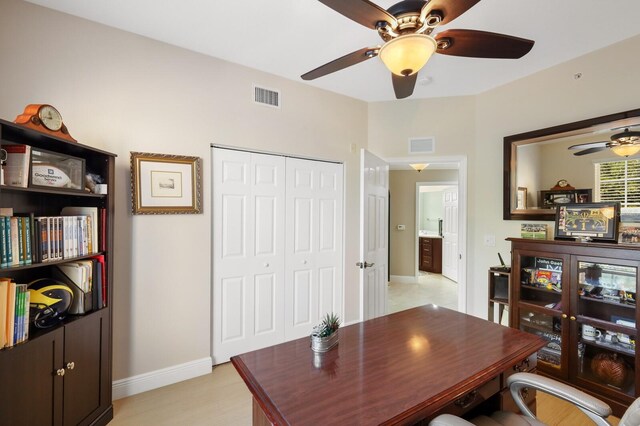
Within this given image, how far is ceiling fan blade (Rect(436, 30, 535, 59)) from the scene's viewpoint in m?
1.38

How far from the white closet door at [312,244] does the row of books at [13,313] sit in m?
1.96

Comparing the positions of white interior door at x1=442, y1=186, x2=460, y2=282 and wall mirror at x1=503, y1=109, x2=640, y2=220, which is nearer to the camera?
wall mirror at x1=503, y1=109, x2=640, y2=220

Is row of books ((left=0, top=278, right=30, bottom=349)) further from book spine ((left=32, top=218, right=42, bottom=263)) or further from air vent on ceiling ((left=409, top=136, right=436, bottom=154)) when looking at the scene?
air vent on ceiling ((left=409, top=136, right=436, bottom=154))

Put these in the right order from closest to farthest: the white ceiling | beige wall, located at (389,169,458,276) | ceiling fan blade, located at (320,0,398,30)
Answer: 1. ceiling fan blade, located at (320,0,398,30)
2. the white ceiling
3. beige wall, located at (389,169,458,276)

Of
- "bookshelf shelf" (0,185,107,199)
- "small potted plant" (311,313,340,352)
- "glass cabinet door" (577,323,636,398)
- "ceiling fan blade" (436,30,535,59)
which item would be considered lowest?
"glass cabinet door" (577,323,636,398)

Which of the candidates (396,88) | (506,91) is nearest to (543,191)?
(506,91)

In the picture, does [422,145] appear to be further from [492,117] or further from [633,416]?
[633,416]

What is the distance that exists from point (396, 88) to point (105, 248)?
2.17 m

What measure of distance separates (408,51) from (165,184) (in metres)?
2.01

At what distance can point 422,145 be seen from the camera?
136 inches

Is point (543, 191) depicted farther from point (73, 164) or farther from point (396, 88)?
point (73, 164)

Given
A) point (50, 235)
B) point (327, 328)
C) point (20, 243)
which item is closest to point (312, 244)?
point (327, 328)

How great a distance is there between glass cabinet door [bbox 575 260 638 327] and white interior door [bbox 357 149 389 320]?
1644 millimetres

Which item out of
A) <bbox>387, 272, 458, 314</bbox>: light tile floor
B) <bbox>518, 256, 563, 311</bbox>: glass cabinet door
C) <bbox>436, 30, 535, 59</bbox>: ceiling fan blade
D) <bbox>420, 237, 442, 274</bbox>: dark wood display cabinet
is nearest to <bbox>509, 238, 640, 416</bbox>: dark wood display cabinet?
<bbox>518, 256, 563, 311</bbox>: glass cabinet door
